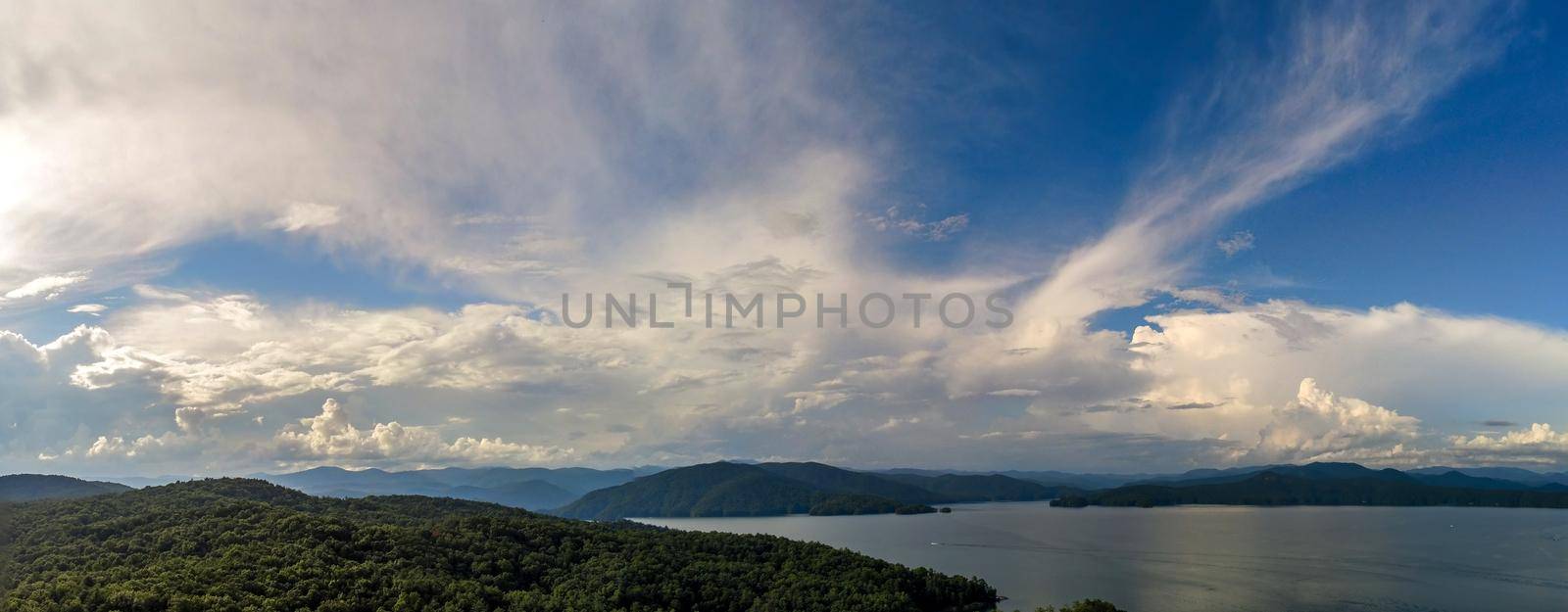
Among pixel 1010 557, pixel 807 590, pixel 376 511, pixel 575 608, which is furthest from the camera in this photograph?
pixel 1010 557

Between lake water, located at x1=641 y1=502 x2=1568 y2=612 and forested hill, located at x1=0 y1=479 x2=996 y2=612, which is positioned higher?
forested hill, located at x1=0 y1=479 x2=996 y2=612

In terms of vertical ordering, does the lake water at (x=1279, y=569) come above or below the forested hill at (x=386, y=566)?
below

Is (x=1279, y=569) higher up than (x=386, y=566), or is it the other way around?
(x=386, y=566)

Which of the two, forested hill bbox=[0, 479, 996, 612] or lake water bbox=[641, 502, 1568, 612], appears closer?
forested hill bbox=[0, 479, 996, 612]

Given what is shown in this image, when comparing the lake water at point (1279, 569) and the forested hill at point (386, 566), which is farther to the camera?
the lake water at point (1279, 569)

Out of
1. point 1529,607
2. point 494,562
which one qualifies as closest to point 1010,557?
point 1529,607

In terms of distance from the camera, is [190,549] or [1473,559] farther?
[1473,559]

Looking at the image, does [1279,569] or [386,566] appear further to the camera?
[1279,569]

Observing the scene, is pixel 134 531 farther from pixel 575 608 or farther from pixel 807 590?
pixel 807 590
